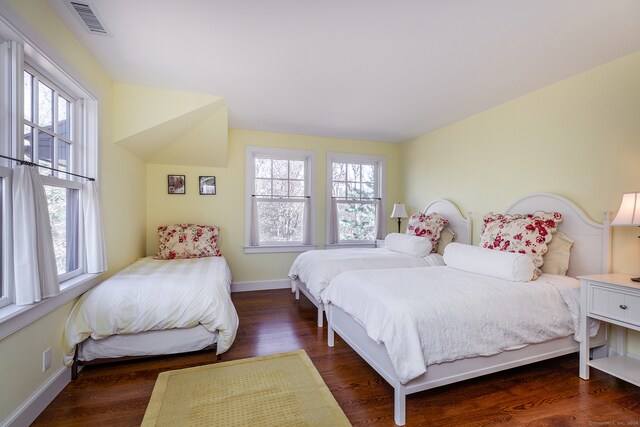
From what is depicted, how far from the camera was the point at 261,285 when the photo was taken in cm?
428

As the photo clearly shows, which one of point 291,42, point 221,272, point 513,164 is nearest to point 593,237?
point 513,164

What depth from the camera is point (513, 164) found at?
3.02 meters

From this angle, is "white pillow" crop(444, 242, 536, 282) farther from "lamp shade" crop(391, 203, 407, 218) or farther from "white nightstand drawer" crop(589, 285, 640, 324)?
"lamp shade" crop(391, 203, 407, 218)

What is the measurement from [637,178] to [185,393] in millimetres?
3479

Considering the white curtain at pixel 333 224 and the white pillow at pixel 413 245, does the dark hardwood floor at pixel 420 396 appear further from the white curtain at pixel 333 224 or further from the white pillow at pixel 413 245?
the white curtain at pixel 333 224

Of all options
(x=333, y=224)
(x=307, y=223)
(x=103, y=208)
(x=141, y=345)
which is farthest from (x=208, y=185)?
(x=141, y=345)

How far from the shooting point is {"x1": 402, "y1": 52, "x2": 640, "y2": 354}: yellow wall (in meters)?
2.17

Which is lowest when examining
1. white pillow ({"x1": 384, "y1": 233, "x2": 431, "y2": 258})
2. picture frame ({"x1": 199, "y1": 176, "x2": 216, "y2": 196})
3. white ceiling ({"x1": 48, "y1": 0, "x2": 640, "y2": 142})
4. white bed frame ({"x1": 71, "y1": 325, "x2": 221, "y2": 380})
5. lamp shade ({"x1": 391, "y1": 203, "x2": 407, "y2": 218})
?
white bed frame ({"x1": 71, "y1": 325, "x2": 221, "y2": 380})

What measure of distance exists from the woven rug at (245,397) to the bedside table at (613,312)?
179 cm

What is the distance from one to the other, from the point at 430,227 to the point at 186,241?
308 cm

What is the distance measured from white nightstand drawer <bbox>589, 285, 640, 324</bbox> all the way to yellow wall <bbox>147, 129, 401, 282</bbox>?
318 centimetres

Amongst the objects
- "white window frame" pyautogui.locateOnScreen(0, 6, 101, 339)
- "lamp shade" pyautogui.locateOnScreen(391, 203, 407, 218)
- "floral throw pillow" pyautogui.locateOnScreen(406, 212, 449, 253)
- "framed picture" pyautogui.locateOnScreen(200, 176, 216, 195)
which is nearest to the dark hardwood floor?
"white window frame" pyautogui.locateOnScreen(0, 6, 101, 339)

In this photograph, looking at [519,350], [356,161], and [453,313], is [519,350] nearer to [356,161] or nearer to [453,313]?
[453,313]

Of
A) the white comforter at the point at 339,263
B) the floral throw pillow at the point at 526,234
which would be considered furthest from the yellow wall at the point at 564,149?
the white comforter at the point at 339,263
